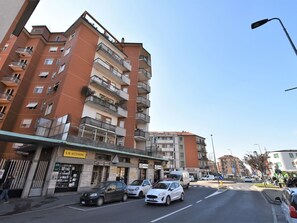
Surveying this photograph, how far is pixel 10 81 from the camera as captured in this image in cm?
2711

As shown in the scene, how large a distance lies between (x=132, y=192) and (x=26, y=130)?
65.5ft

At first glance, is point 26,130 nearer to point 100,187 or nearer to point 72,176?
point 72,176

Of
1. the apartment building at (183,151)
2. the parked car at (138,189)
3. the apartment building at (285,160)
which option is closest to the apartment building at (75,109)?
the parked car at (138,189)

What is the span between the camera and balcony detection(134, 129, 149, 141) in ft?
95.6

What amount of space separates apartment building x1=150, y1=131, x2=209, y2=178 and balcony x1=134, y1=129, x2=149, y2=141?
120ft

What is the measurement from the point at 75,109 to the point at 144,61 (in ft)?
61.5

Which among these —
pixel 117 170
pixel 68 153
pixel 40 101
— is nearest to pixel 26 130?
pixel 40 101

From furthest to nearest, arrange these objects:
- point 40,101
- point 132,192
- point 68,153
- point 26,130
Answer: point 40,101 < point 26,130 < point 68,153 < point 132,192

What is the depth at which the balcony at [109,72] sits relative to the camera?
1033 inches

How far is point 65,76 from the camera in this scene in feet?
74.6

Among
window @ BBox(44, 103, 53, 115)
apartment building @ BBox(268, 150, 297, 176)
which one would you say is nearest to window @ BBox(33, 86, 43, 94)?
window @ BBox(44, 103, 53, 115)

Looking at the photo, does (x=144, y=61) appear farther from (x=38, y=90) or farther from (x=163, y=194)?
(x=163, y=194)

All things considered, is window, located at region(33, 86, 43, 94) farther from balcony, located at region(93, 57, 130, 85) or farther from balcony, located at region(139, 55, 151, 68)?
balcony, located at region(139, 55, 151, 68)

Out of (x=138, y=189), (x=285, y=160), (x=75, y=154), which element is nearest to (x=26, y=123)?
(x=75, y=154)
